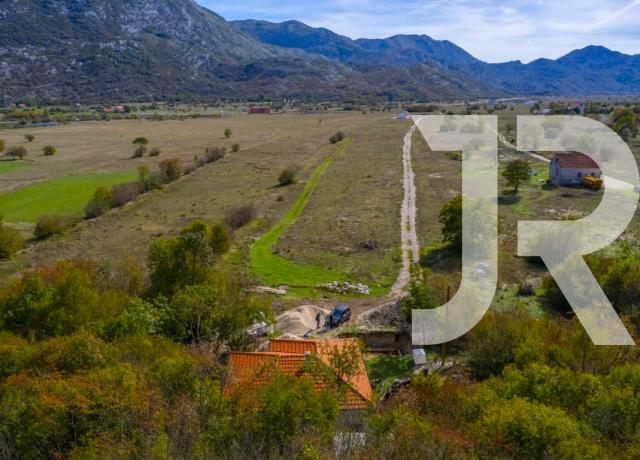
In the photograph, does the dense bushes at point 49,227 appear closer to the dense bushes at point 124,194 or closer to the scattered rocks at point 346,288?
the dense bushes at point 124,194

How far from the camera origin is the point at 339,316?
27719 mm

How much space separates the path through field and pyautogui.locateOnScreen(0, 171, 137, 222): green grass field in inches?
1385

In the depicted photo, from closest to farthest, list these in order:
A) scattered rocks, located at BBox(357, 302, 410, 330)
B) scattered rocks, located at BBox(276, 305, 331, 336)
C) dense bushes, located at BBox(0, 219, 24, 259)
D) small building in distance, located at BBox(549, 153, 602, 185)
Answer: scattered rocks, located at BBox(357, 302, 410, 330) < scattered rocks, located at BBox(276, 305, 331, 336) < dense bushes, located at BBox(0, 219, 24, 259) < small building in distance, located at BBox(549, 153, 602, 185)

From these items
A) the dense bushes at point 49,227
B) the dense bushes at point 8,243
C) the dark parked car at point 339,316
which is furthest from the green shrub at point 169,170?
the dark parked car at point 339,316

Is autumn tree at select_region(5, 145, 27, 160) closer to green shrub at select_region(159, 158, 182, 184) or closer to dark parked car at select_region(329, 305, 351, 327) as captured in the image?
green shrub at select_region(159, 158, 182, 184)

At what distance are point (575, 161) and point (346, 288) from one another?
4367 cm

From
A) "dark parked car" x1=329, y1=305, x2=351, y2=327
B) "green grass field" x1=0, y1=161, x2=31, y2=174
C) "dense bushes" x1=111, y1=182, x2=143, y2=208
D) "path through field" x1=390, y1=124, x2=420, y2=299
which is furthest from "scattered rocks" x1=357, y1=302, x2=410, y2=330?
"green grass field" x1=0, y1=161, x2=31, y2=174

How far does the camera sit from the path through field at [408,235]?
33.5 m

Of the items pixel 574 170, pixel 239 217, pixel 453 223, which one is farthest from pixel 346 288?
pixel 574 170

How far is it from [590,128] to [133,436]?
3898 inches

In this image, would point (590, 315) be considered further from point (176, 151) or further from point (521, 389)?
point (176, 151)

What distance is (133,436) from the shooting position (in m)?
12.1

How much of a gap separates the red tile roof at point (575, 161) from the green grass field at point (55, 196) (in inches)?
2277

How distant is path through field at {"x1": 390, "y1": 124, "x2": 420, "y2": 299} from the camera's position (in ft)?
110
